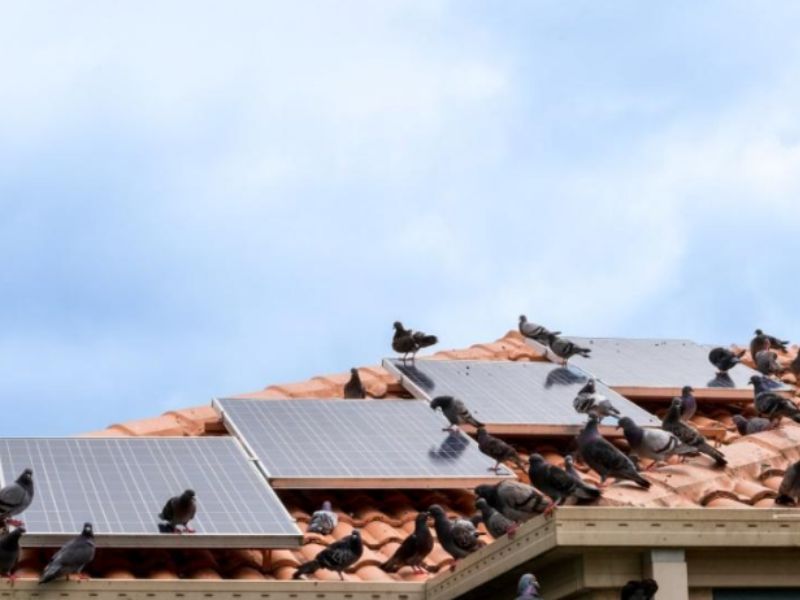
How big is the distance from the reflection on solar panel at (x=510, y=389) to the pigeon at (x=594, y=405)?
0.12 meters

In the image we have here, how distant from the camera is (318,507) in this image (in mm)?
15336

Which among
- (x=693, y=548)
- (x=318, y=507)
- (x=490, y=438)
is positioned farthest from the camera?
(x=490, y=438)

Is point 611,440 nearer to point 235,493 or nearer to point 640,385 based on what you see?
point 640,385

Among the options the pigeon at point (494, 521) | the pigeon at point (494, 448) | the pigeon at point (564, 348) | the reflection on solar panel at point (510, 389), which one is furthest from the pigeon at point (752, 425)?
the pigeon at point (564, 348)

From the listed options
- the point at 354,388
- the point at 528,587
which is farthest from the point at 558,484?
the point at 354,388

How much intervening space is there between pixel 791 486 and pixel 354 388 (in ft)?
24.4

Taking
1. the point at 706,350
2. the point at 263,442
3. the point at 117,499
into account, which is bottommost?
the point at 117,499

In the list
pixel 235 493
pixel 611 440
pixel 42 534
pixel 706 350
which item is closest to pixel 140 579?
pixel 42 534

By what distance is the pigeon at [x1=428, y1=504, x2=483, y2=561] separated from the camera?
13438 mm

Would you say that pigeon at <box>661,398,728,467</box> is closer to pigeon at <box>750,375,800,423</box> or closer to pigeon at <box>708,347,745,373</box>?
pigeon at <box>750,375,800,423</box>

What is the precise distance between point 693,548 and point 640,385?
8633mm

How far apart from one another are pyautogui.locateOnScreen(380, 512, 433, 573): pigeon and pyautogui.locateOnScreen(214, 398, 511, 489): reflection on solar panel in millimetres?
1655

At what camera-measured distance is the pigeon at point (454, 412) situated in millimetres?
17016

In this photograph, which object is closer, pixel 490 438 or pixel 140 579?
pixel 140 579
